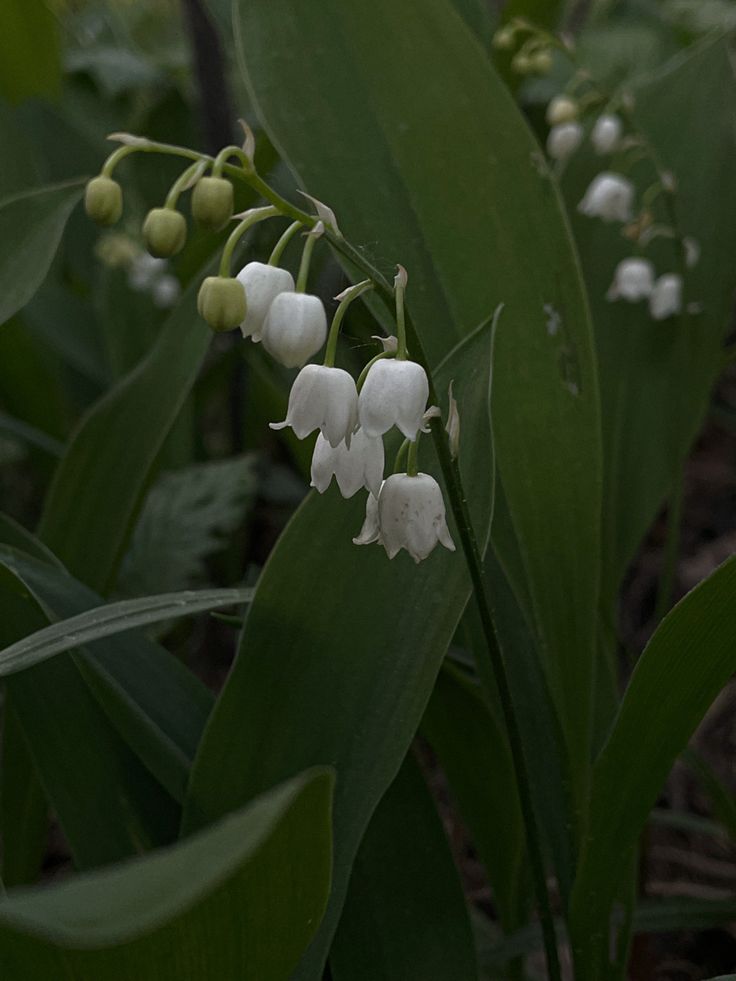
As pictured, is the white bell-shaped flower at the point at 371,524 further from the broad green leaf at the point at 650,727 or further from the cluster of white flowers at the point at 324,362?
the broad green leaf at the point at 650,727

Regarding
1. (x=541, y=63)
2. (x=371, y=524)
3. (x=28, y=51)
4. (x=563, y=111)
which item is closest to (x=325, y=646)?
(x=371, y=524)

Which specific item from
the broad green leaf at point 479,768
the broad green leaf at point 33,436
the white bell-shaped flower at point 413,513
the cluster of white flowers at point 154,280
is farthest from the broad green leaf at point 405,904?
the cluster of white flowers at point 154,280

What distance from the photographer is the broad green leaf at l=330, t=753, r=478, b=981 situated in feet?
3.01

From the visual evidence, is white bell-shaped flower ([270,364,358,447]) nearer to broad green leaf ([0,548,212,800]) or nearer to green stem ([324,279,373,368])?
green stem ([324,279,373,368])

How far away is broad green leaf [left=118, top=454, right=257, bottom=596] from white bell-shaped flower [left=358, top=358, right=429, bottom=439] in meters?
0.86

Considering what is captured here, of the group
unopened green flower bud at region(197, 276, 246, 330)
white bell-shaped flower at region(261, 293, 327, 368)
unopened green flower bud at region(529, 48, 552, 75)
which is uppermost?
unopened green flower bud at region(197, 276, 246, 330)

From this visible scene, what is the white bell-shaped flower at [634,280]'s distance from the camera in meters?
1.50

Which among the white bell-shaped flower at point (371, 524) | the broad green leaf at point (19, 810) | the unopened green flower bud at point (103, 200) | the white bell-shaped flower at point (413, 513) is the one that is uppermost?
the unopened green flower bud at point (103, 200)

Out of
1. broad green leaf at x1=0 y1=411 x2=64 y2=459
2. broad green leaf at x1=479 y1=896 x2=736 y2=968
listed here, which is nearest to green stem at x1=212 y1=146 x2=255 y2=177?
broad green leaf at x1=479 y1=896 x2=736 y2=968

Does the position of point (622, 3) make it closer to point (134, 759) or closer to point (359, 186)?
point (359, 186)

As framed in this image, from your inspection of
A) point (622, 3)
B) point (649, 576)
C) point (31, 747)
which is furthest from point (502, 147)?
point (622, 3)

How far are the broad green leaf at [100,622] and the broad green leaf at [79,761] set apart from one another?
0.51ft

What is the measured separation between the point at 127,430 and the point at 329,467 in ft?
1.91

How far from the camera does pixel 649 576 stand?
7.22 ft
